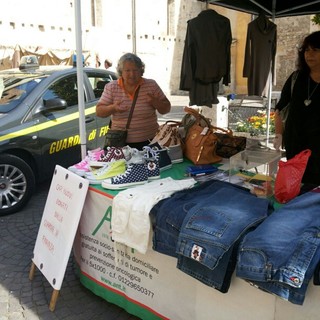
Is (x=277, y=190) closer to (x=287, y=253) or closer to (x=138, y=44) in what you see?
(x=287, y=253)

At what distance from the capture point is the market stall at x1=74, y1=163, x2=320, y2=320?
1884 mm

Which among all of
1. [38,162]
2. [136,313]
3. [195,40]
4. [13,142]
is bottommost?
[136,313]

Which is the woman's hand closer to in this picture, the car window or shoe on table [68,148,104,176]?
shoe on table [68,148,104,176]

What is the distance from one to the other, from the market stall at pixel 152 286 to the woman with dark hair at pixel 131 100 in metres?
0.63

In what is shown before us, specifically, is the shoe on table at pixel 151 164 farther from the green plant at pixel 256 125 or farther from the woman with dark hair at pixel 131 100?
the green plant at pixel 256 125

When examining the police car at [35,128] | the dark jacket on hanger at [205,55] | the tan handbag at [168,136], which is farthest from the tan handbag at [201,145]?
the police car at [35,128]

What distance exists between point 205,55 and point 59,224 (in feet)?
7.08

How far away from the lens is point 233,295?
78.1 inches

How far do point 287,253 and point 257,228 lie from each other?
0.62ft

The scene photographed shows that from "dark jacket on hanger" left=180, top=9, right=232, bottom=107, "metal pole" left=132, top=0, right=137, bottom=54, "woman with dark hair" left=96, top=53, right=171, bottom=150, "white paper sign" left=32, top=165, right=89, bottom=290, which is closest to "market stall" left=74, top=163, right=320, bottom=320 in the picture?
"white paper sign" left=32, top=165, right=89, bottom=290

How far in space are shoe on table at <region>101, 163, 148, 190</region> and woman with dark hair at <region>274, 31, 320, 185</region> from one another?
1133 mm

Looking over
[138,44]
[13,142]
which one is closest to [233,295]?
[13,142]

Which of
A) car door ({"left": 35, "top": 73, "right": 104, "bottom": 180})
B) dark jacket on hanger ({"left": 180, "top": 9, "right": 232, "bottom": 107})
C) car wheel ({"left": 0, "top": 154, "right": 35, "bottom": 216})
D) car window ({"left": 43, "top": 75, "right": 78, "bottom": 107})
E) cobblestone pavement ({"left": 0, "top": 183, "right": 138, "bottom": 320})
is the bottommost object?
cobblestone pavement ({"left": 0, "top": 183, "right": 138, "bottom": 320})

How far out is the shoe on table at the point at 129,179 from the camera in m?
2.51
